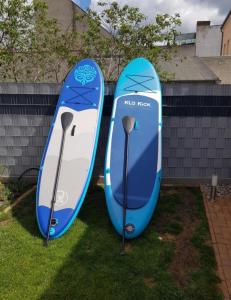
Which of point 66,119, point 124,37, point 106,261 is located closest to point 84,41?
point 124,37

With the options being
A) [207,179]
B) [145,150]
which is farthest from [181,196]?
[145,150]

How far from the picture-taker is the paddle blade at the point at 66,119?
18.2 feet

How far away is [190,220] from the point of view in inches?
→ 205

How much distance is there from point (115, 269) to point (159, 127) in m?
2.52

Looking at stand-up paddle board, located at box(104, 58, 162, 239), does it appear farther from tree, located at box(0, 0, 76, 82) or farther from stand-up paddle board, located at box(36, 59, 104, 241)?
tree, located at box(0, 0, 76, 82)

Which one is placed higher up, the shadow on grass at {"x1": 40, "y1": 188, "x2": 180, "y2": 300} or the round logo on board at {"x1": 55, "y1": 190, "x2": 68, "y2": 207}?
the round logo on board at {"x1": 55, "y1": 190, "x2": 68, "y2": 207}

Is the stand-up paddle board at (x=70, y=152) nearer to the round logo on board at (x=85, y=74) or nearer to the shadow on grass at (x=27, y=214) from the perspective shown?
the round logo on board at (x=85, y=74)

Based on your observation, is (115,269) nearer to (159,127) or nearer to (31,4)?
(159,127)

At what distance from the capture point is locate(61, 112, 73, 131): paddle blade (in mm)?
5556

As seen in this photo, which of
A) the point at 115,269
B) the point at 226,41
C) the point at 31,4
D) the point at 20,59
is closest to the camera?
the point at 115,269

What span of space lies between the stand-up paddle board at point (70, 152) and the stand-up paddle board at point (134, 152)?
0.35 m

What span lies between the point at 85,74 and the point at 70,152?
1678 mm

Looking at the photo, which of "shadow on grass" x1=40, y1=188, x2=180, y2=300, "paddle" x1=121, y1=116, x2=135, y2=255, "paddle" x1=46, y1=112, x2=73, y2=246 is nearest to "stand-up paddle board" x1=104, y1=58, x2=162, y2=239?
"paddle" x1=121, y1=116, x2=135, y2=255

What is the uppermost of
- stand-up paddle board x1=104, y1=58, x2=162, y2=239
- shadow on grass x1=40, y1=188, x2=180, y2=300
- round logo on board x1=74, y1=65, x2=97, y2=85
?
round logo on board x1=74, y1=65, x2=97, y2=85
